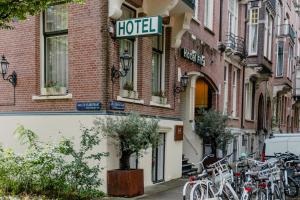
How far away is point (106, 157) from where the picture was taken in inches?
445

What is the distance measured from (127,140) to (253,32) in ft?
54.8

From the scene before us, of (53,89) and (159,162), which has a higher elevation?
(53,89)

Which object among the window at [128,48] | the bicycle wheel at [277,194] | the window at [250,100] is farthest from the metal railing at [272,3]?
the bicycle wheel at [277,194]

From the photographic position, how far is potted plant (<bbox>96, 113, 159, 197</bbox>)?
36.0ft

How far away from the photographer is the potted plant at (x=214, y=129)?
17078mm

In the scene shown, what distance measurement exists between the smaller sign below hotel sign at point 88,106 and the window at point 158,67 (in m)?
3.32

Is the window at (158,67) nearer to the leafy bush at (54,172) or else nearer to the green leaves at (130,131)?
the green leaves at (130,131)

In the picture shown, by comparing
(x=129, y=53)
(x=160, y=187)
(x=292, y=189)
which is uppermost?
(x=129, y=53)

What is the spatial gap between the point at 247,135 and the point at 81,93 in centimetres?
1544

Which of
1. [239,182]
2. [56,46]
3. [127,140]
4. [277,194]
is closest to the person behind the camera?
[277,194]

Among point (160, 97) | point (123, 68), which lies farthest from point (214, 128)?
point (123, 68)

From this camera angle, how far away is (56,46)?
502 inches

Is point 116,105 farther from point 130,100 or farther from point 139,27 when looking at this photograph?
point 139,27

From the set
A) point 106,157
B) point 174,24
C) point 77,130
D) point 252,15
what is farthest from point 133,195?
point 252,15
